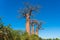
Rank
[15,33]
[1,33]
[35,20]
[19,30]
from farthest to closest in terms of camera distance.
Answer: [35,20] < [19,30] < [15,33] < [1,33]

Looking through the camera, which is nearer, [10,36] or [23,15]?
[10,36]

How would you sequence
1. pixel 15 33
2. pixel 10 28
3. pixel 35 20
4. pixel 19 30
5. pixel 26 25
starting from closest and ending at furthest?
1. pixel 10 28
2. pixel 15 33
3. pixel 19 30
4. pixel 26 25
5. pixel 35 20

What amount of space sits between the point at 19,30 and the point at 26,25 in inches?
306

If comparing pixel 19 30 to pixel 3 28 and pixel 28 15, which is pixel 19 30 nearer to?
pixel 3 28

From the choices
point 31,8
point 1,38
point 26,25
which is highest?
point 31,8

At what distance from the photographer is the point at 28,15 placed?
89.2 ft

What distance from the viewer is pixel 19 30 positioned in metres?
18.8

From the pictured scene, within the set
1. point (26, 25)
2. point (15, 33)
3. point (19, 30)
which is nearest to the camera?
point (15, 33)

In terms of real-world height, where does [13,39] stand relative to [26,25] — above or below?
below

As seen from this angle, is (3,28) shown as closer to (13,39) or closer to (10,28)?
(10,28)

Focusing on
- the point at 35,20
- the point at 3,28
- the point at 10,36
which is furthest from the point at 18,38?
the point at 35,20

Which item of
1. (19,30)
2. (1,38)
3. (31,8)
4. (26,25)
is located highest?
(31,8)

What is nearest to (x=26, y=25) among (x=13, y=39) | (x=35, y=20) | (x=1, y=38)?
(x=35, y=20)

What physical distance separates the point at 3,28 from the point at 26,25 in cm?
1133
